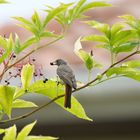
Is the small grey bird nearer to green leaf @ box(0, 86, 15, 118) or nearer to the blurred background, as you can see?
green leaf @ box(0, 86, 15, 118)

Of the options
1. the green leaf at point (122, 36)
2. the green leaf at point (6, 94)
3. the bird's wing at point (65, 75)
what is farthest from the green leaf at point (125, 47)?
the green leaf at point (6, 94)

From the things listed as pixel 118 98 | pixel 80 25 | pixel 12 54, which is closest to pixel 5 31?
pixel 80 25

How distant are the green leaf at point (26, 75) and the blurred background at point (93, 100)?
125 centimetres

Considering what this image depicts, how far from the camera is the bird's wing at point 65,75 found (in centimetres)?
98

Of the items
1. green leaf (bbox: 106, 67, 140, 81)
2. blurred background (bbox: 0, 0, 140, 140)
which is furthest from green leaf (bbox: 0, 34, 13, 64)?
blurred background (bbox: 0, 0, 140, 140)

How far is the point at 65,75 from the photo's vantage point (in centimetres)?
99

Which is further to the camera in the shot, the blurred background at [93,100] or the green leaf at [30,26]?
the blurred background at [93,100]

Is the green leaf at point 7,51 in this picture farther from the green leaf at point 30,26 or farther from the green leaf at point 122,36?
the green leaf at point 122,36

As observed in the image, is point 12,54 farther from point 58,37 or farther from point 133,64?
point 133,64

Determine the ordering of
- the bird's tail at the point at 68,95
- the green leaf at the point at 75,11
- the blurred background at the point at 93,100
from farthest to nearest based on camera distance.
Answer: the blurred background at the point at 93,100
the green leaf at the point at 75,11
the bird's tail at the point at 68,95

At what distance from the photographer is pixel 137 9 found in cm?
289

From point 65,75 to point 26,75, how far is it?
0.29 feet

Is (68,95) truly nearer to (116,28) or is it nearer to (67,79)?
(67,79)

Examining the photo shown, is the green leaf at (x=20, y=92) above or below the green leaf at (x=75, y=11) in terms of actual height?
below
